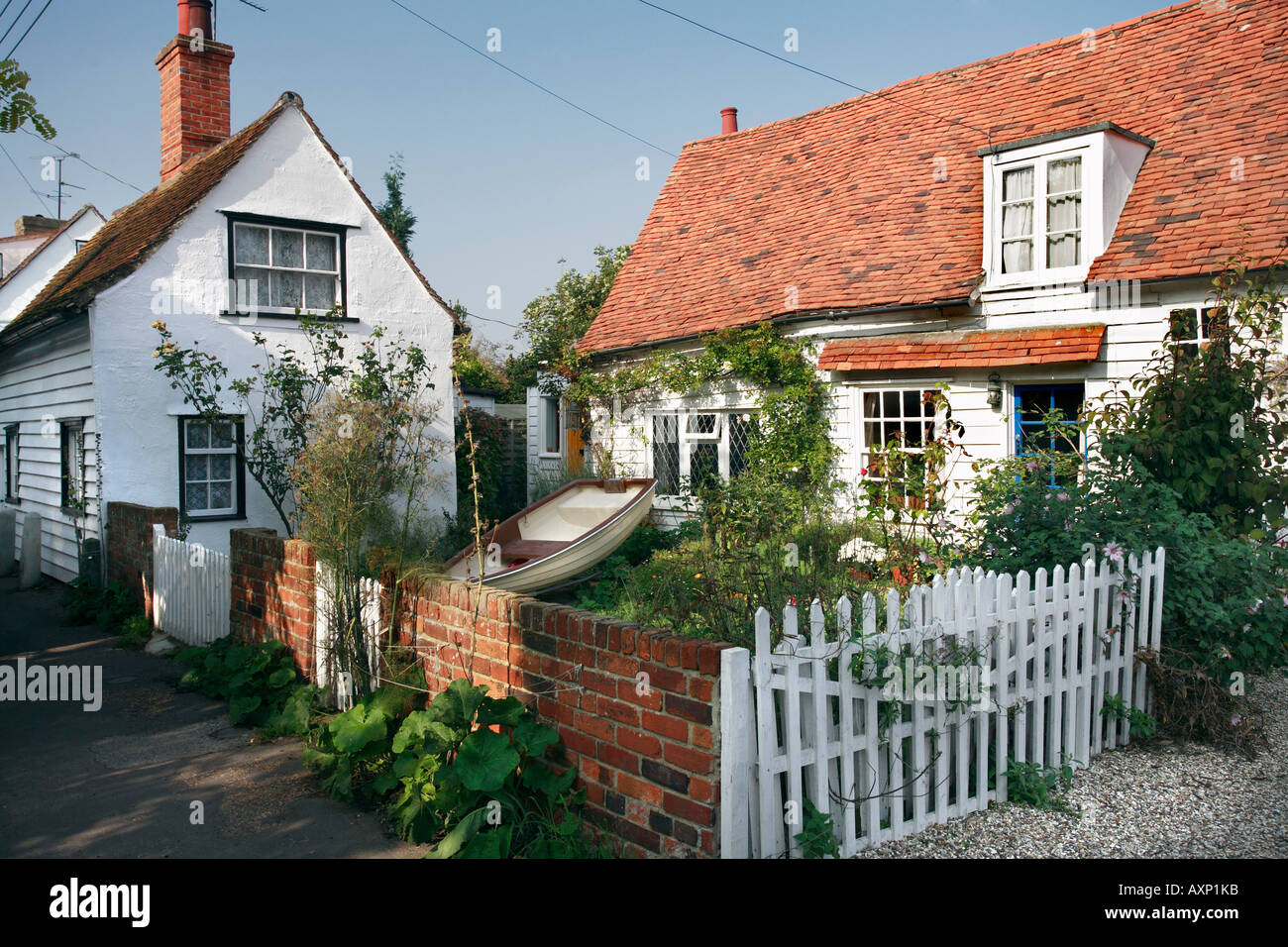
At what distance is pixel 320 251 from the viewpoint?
13430 millimetres

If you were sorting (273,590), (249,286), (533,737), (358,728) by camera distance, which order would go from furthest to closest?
(249,286) < (273,590) < (358,728) < (533,737)

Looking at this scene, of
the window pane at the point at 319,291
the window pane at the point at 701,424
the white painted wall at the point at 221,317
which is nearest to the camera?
the white painted wall at the point at 221,317

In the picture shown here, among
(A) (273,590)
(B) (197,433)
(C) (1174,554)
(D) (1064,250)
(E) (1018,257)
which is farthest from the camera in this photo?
(B) (197,433)

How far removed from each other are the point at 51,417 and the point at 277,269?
3.92 meters

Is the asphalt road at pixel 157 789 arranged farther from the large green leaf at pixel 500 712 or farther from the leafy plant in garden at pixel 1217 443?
the leafy plant in garden at pixel 1217 443

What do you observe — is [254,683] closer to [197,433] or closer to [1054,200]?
[197,433]

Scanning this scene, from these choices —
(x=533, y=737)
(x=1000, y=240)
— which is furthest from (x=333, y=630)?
(x=1000, y=240)

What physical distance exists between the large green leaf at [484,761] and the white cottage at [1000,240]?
23.1 feet

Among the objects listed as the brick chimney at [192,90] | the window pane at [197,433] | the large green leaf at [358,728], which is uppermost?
the brick chimney at [192,90]

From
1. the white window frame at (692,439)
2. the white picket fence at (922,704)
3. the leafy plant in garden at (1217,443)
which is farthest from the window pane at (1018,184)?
the white picket fence at (922,704)

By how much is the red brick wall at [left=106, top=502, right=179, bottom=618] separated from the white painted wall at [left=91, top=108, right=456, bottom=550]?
0.72m

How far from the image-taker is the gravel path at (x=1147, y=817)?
4129 millimetres

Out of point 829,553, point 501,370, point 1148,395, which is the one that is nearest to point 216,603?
point 829,553

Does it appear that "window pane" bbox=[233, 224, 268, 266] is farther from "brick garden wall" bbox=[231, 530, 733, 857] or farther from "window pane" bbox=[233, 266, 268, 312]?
"brick garden wall" bbox=[231, 530, 733, 857]
